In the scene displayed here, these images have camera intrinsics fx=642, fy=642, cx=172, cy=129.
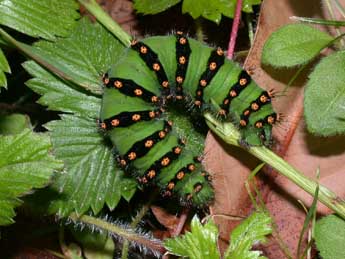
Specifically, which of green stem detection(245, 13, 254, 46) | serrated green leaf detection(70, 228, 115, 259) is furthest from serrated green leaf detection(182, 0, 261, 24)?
serrated green leaf detection(70, 228, 115, 259)

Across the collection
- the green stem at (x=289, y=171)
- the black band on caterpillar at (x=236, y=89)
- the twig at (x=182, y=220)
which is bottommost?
the twig at (x=182, y=220)

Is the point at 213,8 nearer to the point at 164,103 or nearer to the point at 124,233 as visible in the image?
the point at 164,103

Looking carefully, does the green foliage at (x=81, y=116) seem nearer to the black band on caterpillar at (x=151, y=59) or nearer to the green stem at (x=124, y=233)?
the green stem at (x=124, y=233)

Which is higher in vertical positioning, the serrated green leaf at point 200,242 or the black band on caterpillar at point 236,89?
the black band on caterpillar at point 236,89

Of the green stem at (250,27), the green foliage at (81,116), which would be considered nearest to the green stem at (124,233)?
the green foliage at (81,116)

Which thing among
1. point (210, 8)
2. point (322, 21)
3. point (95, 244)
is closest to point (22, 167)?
point (95, 244)

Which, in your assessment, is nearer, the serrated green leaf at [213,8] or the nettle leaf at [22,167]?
the nettle leaf at [22,167]

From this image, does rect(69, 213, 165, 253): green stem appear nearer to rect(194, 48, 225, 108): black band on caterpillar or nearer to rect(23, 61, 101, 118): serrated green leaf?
rect(23, 61, 101, 118): serrated green leaf
